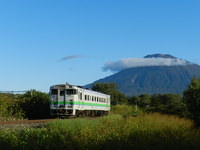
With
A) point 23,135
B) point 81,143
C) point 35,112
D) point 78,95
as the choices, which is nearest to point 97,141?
point 81,143

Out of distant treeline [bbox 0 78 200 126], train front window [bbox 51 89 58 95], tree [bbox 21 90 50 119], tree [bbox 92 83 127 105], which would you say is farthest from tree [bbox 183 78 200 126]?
tree [bbox 92 83 127 105]

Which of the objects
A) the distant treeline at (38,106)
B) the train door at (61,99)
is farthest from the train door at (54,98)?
the distant treeline at (38,106)

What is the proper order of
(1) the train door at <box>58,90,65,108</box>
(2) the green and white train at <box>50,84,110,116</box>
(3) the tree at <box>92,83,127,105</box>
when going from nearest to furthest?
1. (2) the green and white train at <box>50,84,110,116</box>
2. (1) the train door at <box>58,90,65,108</box>
3. (3) the tree at <box>92,83,127,105</box>

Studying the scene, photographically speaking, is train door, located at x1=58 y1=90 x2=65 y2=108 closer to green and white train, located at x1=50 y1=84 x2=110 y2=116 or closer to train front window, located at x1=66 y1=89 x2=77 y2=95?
green and white train, located at x1=50 y1=84 x2=110 y2=116

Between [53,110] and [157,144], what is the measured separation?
2217 centimetres

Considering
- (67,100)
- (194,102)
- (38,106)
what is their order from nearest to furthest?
(194,102), (67,100), (38,106)

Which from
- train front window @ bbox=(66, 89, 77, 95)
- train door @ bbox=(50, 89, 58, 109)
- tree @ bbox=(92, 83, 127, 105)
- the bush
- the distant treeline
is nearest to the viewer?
the distant treeline

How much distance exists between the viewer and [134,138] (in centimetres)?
1138

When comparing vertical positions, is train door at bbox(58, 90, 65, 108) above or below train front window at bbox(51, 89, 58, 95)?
below

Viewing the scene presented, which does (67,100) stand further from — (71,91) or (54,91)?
(54,91)

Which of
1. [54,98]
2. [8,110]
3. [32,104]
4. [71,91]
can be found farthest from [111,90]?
[8,110]

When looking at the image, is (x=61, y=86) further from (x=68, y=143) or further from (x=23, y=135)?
(x=68, y=143)

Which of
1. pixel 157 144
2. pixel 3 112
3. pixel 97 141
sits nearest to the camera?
pixel 157 144

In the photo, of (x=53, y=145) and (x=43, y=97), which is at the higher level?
(x=43, y=97)
